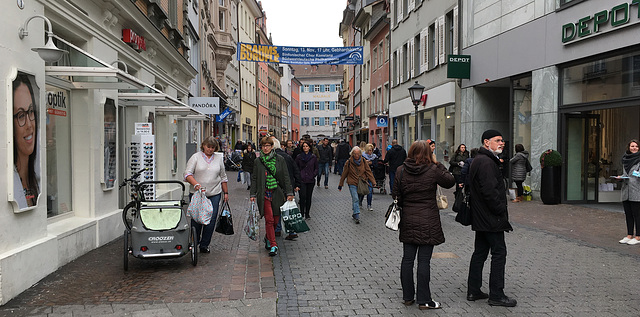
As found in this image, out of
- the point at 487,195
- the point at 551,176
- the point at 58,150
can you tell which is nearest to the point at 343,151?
the point at 551,176

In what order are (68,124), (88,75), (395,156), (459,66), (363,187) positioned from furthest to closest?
1. (459,66)
2. (395,156)
3. (363,187)
4. (68,124)
5. (88,75)

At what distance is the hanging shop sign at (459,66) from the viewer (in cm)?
1842

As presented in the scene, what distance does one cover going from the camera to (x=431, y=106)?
23.0 metres

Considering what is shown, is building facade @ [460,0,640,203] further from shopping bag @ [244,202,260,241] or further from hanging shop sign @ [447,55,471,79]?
shopping bag @ [244,202,260,241]

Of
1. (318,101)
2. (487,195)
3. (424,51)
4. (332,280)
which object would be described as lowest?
(332,280)

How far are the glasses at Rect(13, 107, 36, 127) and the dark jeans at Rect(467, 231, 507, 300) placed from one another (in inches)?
197

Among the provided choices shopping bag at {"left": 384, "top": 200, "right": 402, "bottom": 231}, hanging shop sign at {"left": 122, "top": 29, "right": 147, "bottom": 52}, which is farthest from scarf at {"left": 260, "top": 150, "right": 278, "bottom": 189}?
hanging shop sign at {"left": 122, "top": 29, "right": 147, "bottom": 52}

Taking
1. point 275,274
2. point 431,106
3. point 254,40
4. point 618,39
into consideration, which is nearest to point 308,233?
point 275,274

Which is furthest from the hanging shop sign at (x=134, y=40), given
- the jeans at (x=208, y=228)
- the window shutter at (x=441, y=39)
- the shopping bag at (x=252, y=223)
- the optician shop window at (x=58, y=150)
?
the window shutter at (x=441, y=39)

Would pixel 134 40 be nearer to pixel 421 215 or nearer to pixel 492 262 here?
pixel 421 215

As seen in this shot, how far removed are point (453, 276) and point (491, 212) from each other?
1.63 metres

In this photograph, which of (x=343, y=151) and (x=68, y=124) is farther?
(x=343, y=151)

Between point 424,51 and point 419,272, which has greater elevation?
point 424,51

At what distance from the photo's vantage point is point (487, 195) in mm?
5234
